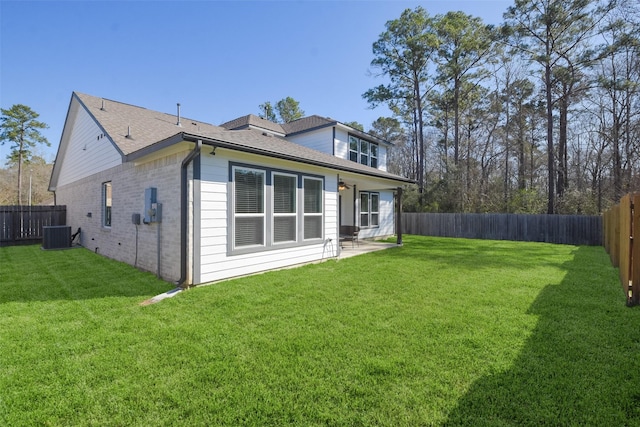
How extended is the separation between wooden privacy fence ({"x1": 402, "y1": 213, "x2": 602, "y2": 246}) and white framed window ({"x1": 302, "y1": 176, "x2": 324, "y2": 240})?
1178 centimetres

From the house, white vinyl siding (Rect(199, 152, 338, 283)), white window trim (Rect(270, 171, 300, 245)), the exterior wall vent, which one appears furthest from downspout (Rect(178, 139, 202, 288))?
the exterior wall vent

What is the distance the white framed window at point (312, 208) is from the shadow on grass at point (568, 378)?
490 cm

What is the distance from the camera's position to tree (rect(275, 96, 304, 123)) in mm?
30203

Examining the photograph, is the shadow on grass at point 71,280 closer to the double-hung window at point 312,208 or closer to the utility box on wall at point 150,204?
the utility box on wall at point 150,204

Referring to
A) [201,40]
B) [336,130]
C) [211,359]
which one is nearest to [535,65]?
[336,130]

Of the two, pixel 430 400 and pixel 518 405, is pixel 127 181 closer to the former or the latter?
pixel 430 400

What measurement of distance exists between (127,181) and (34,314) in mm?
4235

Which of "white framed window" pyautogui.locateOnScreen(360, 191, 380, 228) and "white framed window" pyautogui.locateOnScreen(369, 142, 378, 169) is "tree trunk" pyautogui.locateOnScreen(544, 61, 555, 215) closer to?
"white framed window" pyautogui.locateOnScreen(369, 142, 378, 169)

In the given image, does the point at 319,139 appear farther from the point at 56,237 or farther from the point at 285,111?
the point at 285,111

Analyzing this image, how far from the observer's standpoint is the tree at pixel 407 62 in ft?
64.7

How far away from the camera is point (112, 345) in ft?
10.4

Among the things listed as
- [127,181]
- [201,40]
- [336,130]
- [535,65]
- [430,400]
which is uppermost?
[535,65]

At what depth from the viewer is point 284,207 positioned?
6.91 meters

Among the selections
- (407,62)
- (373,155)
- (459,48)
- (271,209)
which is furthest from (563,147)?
(271,209)
